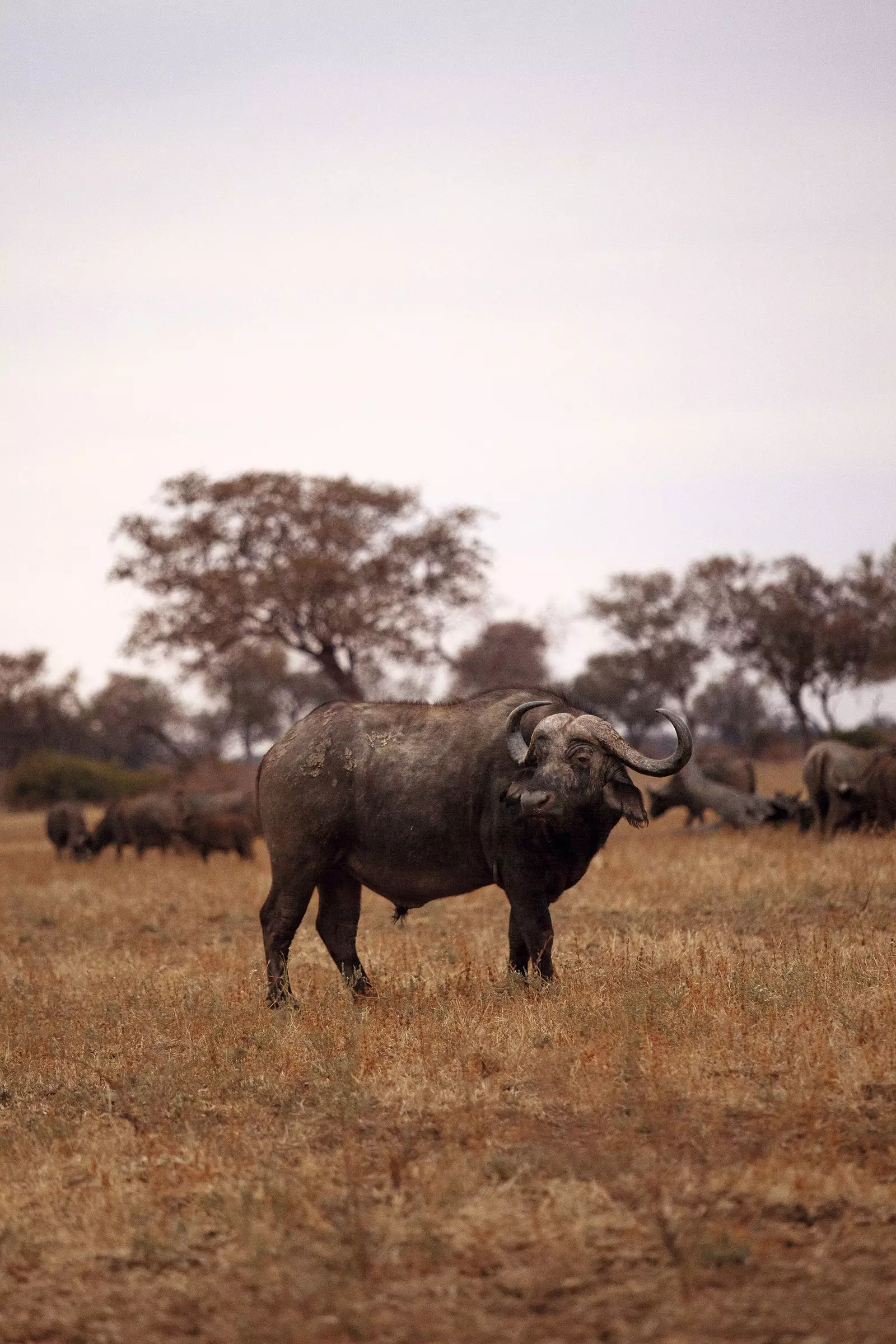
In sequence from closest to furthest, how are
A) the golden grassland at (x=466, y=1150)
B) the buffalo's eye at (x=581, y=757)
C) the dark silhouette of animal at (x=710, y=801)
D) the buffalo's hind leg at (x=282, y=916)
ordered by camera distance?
the golden grassland at (x=466, y=1150), the buffalo's eye at (x=581, y=757), the buffalo's hind leg at (x=282, y=916), the dark silhouette of animal at (x=710, y=801)

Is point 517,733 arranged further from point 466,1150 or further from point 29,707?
point 29,707

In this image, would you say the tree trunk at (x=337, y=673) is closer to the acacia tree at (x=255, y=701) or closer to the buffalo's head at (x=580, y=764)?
the acacia tree at (x=255, y=701)

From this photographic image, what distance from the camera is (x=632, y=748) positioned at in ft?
31.6

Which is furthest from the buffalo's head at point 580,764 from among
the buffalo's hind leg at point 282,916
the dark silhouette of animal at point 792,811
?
the dark silhouette of animal at point 792,811

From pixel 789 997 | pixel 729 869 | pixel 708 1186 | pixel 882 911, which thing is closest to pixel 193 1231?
pixel 708 1186

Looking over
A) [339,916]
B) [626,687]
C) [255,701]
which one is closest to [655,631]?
[626,687]

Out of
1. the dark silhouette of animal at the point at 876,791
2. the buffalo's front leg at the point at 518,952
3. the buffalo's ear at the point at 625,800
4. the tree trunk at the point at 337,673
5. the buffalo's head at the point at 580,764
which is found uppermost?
the tree trunk at the point at 337,673

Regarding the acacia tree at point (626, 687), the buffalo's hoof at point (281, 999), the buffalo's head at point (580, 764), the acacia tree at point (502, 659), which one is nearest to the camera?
the buffalo's head at point (580, 764)

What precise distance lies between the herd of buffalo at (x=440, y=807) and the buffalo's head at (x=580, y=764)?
1cm

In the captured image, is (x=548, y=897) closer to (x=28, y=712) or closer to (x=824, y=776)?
(x=824, y=776)

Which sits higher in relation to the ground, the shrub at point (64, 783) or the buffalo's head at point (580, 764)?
the buffalo's head at point (580, 764)

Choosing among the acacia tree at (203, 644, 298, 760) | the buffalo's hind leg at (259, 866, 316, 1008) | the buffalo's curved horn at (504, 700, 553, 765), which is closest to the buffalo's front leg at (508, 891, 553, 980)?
the buffalo's curved horn at (504, 700, 553, 765)

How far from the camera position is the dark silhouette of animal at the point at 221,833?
85.0 ft

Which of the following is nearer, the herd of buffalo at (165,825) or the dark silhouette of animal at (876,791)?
the dark silhouette of animal at (876,791)
